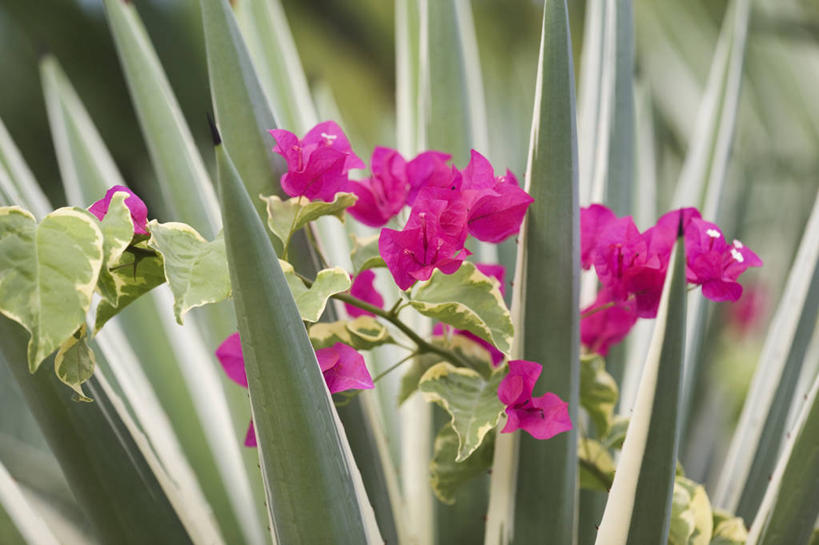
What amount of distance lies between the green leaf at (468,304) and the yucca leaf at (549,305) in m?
0.03

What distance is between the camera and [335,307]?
1.46 feet

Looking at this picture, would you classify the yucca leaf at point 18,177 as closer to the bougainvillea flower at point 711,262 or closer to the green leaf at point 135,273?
the green leaf at point 135,273

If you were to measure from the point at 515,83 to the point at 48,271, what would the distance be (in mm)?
889

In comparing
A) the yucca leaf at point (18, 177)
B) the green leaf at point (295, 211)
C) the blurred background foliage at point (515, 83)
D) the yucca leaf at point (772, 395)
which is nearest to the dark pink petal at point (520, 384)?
the green leaf at point (295, 211)

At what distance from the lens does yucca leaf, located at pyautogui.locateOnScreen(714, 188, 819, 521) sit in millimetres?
476

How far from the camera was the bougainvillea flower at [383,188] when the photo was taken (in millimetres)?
411

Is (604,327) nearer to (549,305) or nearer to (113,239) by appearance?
(549,305)

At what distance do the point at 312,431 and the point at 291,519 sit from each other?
41 mm

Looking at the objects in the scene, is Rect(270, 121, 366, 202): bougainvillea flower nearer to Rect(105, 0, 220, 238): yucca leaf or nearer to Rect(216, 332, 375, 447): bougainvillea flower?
Rect(216, 332, 375, 447): bougainvillea flower

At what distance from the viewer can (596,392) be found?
44cm

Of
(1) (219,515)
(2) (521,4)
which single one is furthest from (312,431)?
(2) (521,4)

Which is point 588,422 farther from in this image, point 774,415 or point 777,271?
point 777,271

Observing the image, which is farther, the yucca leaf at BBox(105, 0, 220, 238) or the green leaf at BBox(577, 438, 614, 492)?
the yucca leaf at BBox(105, 0, 220, 238)

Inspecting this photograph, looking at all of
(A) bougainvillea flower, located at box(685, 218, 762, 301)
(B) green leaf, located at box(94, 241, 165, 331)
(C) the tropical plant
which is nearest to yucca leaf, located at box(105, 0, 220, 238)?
(C) the tropical plant
